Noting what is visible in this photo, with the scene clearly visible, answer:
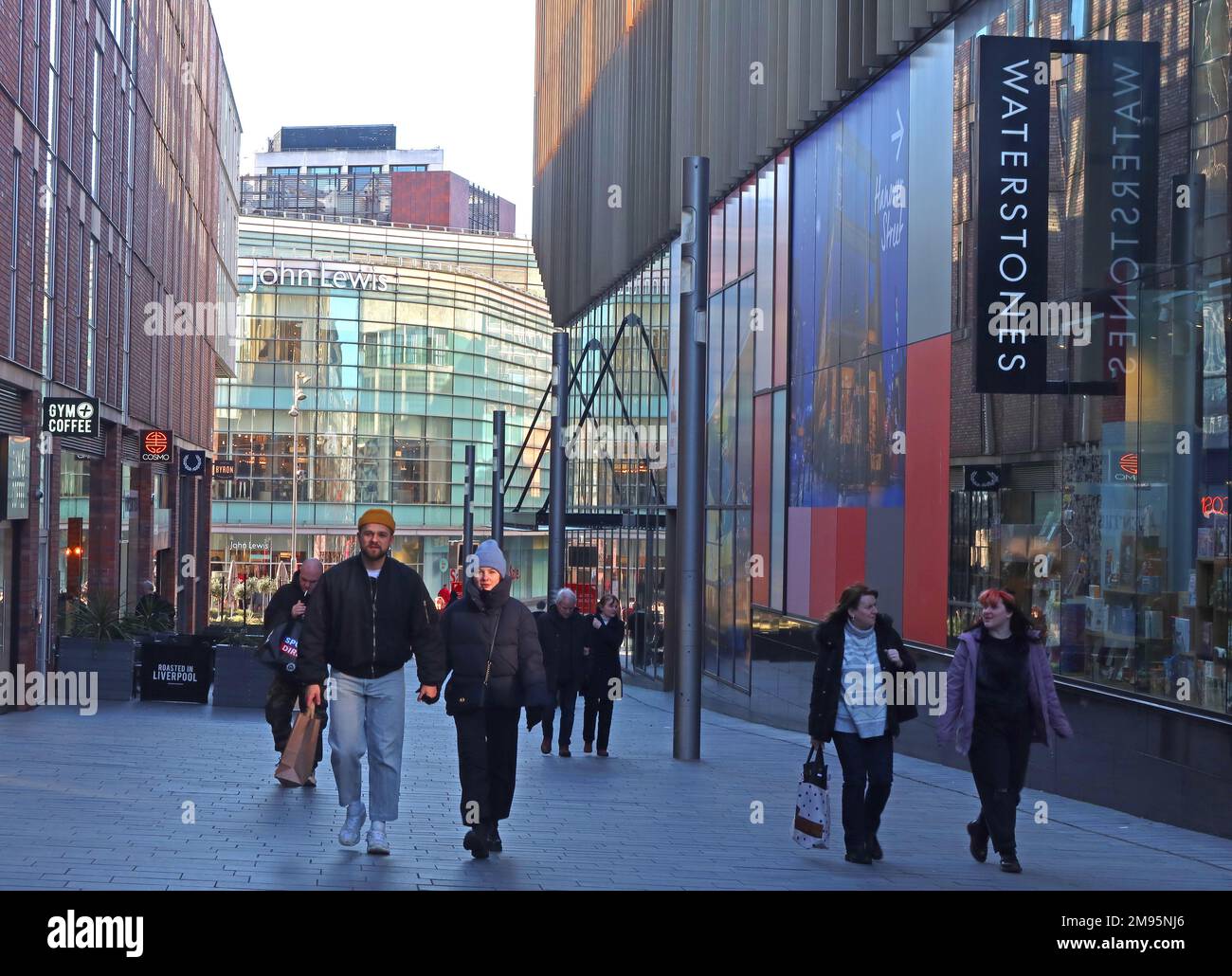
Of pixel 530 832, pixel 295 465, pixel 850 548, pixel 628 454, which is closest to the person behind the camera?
pixel 530 832

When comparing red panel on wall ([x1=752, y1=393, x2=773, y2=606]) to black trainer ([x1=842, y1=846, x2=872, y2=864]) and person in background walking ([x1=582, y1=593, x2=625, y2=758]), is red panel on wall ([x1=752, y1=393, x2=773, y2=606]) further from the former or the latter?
black trainer ([x1=842, y1=846, x2=872, y2=864])

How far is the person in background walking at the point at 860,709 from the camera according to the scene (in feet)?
29.8

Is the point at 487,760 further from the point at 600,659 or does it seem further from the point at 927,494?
the point at 927,494

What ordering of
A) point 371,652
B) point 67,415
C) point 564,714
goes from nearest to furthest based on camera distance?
point 371,652
point 564,714
point 67,415

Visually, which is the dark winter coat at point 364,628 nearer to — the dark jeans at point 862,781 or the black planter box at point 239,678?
the dark jeans at point 862,781

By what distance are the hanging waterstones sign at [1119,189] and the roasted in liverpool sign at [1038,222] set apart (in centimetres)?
1

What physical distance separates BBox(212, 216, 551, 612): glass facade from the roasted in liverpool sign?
6528 cm

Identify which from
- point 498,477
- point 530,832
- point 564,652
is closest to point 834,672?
point 530,832

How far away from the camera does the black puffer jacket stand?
887 cm

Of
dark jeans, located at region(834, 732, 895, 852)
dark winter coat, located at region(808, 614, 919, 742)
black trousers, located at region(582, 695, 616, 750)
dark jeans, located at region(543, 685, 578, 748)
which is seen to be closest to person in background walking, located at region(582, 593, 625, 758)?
black trousers, located at region(582, 695, 616, 750)

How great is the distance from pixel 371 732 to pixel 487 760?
73cm

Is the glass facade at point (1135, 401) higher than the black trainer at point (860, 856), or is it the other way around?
the glass facade at point (1135, 401)

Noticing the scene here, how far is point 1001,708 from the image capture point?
8.94 m

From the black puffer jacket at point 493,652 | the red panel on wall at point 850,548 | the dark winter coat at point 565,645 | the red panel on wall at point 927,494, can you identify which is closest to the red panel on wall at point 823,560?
the red panel on wall at point 850,548
